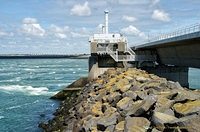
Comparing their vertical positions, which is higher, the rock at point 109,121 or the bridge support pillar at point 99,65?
the bridge support pillar at point 99,65

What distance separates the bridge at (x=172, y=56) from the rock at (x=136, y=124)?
34.1ft

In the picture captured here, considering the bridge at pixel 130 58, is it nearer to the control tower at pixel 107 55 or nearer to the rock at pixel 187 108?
the control tower at pixel 107 55

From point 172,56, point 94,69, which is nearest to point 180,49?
point 172,56

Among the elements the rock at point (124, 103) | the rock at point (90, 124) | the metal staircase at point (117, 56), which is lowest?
the rock at point (90, 124)

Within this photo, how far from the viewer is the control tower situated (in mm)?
27047

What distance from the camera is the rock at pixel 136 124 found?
8172 mm

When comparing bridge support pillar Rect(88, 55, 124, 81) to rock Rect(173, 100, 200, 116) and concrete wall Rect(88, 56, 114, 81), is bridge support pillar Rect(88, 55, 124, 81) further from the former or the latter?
rock Rect(173, 100, 200, 116)

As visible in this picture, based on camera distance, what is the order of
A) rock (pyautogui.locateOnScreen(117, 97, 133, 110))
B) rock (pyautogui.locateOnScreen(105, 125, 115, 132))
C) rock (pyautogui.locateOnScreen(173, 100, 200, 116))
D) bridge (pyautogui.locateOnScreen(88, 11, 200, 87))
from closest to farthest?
rock (pyautogui.locateOnScreen(173, 100, 200, 116))
rock (pyautogui.locateOnScreen(105, 125, 115, 132))
rock (pyautogui.locateOnScreen(117, 97, 133, 110))
bridge (pyautogui.locateOnScreen(88, 11, 200, 87))

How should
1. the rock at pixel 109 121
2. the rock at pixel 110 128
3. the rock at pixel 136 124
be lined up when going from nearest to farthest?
the rock at pixel 136 124 → the rock at pixel 110 128 → the rock at pixel 109 121

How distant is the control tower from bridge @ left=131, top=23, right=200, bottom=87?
191 cm

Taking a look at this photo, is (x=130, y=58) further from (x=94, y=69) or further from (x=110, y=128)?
(x=110, y=128)

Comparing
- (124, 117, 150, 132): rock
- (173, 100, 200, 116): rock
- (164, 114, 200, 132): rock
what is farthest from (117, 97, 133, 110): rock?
(164, 114, 200, 132): rock

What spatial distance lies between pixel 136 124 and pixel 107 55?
63.5ft

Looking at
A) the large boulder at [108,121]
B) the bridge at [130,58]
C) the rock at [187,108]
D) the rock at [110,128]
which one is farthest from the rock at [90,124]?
the bridge at [130,58]
